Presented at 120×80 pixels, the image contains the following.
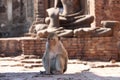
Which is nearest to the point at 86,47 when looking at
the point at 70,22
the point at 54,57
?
the point at 70,22

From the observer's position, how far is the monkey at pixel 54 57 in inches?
249

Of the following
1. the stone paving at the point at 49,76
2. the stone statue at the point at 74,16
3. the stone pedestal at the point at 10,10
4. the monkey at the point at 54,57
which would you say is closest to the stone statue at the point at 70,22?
the stone statue at the point at 74,16

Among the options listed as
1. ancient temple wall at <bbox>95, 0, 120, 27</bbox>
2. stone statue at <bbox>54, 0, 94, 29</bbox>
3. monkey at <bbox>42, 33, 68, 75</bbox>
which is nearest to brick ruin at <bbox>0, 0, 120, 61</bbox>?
ancient temple wall at <bbox>95, 0, 120, 27</bbox>

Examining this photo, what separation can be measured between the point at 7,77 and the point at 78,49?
130 inches

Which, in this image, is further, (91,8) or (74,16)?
(91,8)

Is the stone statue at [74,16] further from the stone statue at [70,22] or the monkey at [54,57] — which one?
the monkey at [54,57]

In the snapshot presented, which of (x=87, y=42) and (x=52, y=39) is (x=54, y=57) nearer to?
(x=52, y=39)

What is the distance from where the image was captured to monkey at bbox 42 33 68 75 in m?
6.32

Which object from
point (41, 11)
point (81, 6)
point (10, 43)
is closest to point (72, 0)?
point (81, 6)

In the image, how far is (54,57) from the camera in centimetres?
639

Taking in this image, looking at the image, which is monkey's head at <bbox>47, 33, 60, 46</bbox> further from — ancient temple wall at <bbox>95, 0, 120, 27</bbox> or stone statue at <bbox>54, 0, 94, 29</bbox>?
ancient temple wall at <bbox>95, 0, 120, 27</bbox>

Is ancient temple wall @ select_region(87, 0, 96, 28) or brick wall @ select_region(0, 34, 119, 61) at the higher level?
ancient temple wall @ select_region(87, 0, 96, 28)

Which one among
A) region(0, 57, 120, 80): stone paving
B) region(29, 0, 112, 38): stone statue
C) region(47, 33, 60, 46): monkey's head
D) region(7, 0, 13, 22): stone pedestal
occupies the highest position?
region(7, 0, 13, 22): stone pedestal

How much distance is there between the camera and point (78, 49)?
359 inches
